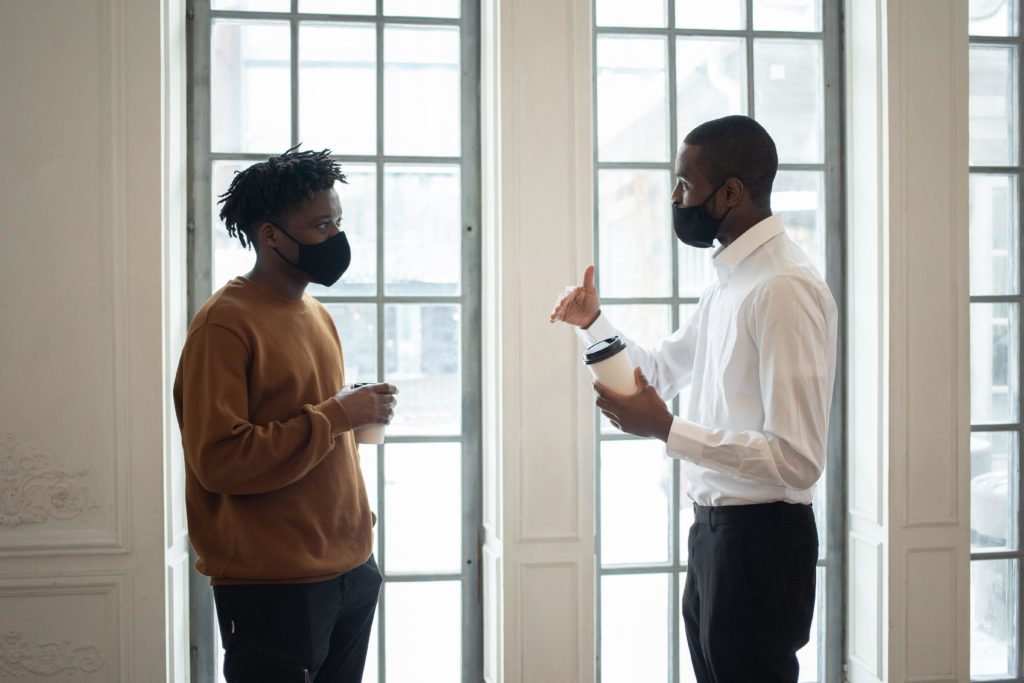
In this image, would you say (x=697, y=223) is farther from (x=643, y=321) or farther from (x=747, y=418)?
(x=643, y=321)

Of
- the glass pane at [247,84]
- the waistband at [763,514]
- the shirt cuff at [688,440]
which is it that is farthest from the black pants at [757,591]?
the glass pane at [247,84]

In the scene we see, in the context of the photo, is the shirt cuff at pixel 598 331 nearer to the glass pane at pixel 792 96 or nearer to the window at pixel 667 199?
the window at pixel 667 199

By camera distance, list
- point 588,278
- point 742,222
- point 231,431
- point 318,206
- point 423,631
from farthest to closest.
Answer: point 423,631 < point 588,278 < point 742,222 < point 318,206 < point 231,431

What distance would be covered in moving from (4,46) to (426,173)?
4.26 ft

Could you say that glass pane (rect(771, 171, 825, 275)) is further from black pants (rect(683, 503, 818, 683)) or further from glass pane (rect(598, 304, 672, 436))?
black pants (rect(683, 503, 818, 683))

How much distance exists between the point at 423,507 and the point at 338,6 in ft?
5.74

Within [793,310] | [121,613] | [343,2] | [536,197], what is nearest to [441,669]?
[121,613]

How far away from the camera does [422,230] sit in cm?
276

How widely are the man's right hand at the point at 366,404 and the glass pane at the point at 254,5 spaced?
157cm

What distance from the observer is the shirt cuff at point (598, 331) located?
224 centimetres

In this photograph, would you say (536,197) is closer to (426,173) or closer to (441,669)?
(426,173)

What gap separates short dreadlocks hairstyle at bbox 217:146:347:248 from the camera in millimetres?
1805

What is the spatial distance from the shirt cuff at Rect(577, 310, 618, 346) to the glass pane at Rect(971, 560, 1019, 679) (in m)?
1.80

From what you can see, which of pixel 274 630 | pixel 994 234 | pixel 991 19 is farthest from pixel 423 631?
pixel 991 19
